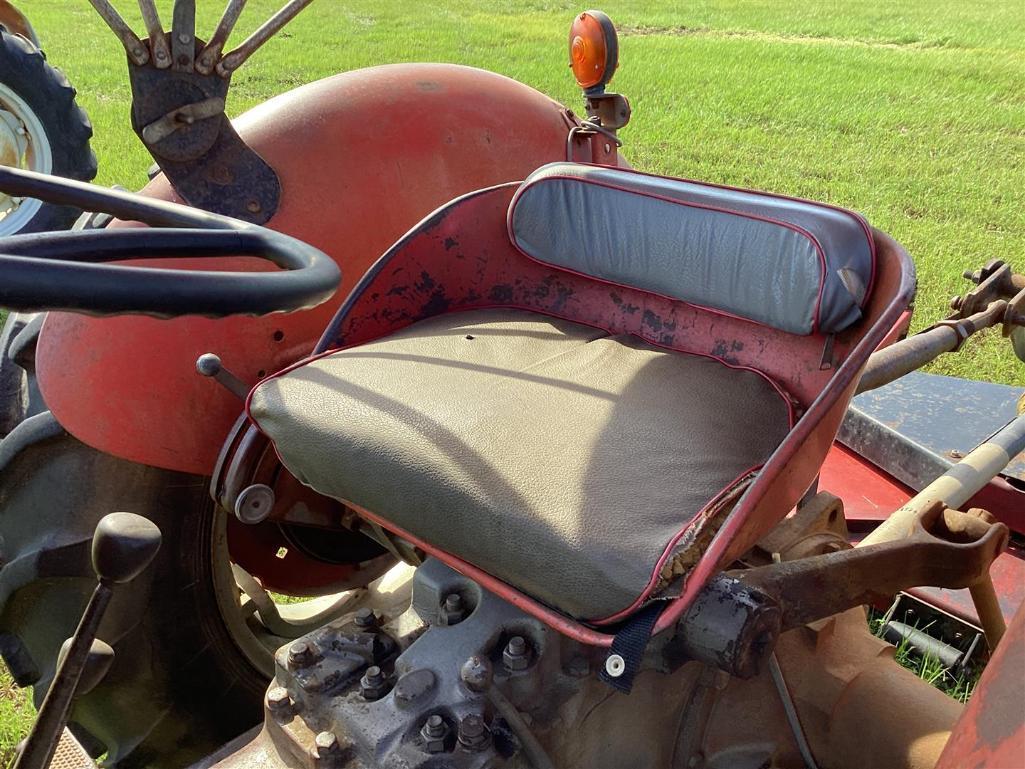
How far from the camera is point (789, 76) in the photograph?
25.9 feet

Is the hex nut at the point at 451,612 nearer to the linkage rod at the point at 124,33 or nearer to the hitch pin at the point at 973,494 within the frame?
the hitch pin at the point at 973,494

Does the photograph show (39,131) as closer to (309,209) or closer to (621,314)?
(309,209)

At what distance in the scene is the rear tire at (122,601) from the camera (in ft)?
4.34

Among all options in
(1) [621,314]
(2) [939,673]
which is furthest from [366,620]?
(2) [939,673]

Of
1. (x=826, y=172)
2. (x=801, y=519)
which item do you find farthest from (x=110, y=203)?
(x=826, y=172)

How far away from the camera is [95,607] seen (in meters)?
0.90

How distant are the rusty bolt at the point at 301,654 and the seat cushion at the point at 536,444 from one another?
19 centimetres

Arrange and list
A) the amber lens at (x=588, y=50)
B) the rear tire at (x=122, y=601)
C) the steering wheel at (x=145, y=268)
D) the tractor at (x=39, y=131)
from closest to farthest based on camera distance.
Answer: the steering wheel at (x=145, y=268) < the rear tire at (x=122, y=601) < the amber lens at (x=588, y=50) < the tractor at (x=39, y=131)

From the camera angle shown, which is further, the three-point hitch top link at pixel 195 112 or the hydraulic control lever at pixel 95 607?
the three-point hitch top link at pixel 195 112

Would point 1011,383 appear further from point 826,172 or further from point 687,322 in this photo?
point 826,172

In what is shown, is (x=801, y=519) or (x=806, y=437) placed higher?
(x=806, y=437)

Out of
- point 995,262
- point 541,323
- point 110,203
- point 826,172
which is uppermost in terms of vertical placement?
point 110,203

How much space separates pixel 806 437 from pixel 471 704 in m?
0.44

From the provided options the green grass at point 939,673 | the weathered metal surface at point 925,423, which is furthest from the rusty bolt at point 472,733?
the weathered metal surface at point 925,423
